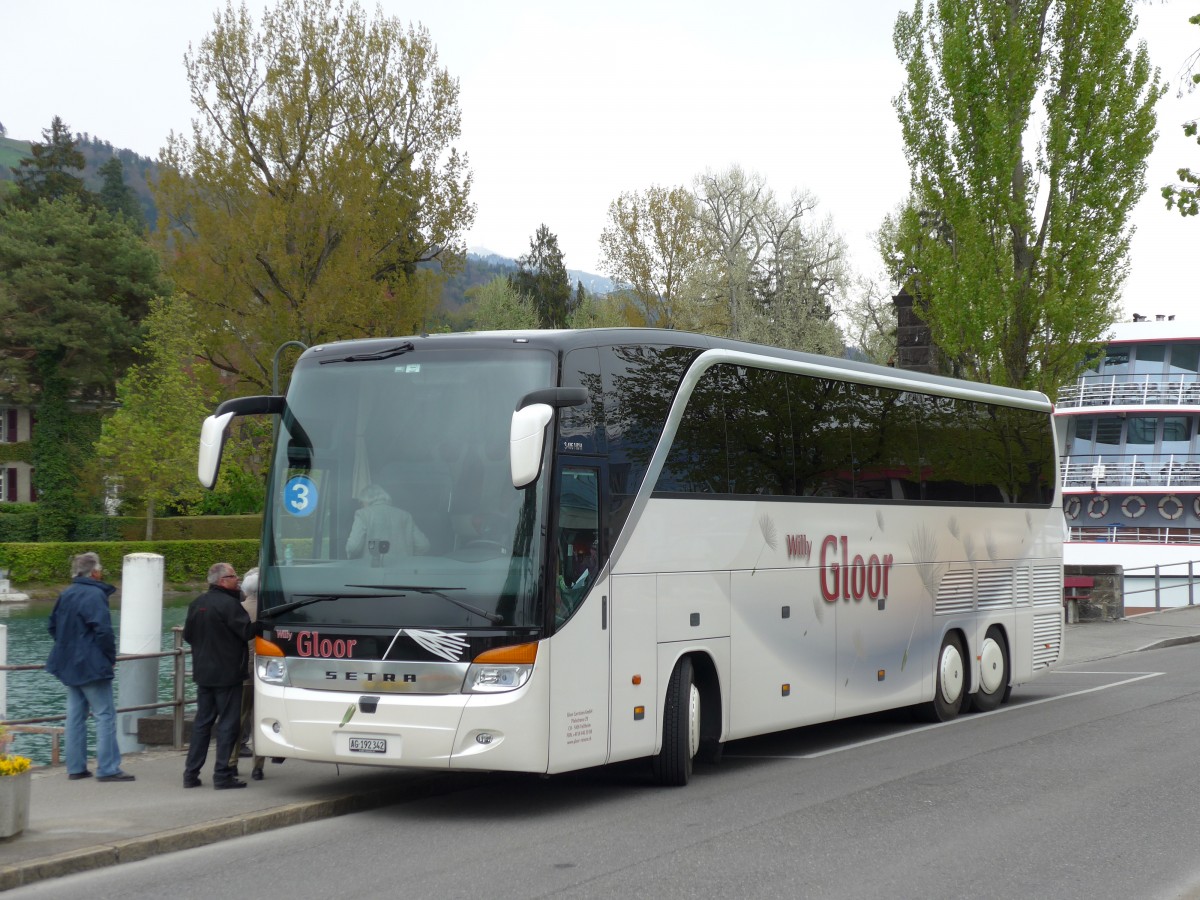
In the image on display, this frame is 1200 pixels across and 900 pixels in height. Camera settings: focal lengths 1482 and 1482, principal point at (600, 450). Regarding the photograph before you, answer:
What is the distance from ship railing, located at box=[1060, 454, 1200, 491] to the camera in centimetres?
5628

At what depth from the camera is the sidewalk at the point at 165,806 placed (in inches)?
352

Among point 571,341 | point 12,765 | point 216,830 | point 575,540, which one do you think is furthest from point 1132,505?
point 12,765

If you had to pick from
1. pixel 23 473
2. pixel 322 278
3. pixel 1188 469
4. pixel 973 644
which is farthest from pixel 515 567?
pixel 23 473

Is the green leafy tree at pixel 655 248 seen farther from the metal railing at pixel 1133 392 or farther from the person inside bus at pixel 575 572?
the person inside bus at pixel 575 572

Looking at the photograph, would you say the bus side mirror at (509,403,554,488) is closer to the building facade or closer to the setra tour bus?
the setra tour bus

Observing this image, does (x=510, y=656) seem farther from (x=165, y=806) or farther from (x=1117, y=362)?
(x=1117, y=362)

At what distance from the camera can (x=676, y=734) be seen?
38.8ft

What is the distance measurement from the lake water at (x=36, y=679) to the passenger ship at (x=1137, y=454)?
3413 centimetres

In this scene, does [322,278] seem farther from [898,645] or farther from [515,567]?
[515,567]

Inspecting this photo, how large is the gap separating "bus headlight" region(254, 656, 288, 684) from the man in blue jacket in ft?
3.90

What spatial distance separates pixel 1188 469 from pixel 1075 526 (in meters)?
4.83

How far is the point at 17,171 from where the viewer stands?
348 feet

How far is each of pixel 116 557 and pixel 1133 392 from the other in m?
39.8

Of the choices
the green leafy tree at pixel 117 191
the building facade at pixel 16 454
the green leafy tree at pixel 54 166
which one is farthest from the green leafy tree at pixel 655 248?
the green leafy tree at pixel 117 191
